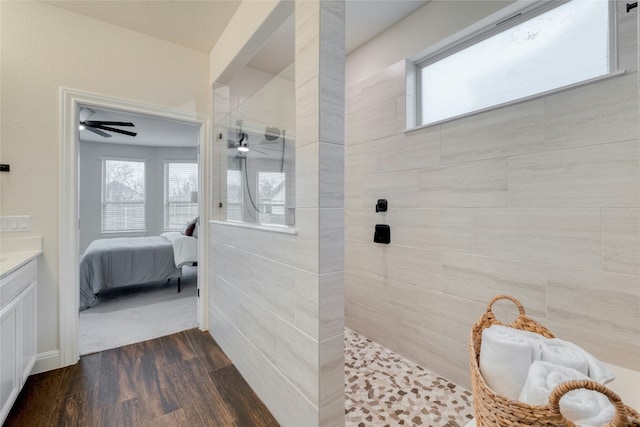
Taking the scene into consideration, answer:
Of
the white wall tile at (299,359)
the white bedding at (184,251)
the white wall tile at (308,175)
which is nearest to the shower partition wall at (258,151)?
the white wall tile at (308,175)

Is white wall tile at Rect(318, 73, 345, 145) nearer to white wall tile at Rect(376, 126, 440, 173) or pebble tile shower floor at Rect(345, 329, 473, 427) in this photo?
white wall tile at Rect(376, 126, 440, 173)

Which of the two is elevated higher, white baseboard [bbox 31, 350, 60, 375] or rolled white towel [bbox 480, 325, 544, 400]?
rolled white towel [bbox 480, 325, 544, 400]

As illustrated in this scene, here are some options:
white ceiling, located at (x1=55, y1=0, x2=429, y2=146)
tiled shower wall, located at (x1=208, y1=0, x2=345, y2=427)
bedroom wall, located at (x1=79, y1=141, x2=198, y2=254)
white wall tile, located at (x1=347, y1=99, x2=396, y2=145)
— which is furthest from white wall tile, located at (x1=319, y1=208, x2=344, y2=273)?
bedroom wall, located at (x1=79, y1=141, x2=198, y2=254)

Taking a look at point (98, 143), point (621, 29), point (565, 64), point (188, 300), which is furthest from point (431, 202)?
point (98, 143)

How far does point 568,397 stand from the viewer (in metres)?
0.54

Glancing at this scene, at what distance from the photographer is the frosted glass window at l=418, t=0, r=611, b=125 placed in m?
1.47

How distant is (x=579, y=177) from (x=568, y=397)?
1.33m

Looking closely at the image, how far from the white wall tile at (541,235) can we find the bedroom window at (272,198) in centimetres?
126

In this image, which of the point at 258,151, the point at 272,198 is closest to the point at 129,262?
the point at 258,151

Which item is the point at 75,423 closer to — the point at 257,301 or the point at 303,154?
the point at 257,301

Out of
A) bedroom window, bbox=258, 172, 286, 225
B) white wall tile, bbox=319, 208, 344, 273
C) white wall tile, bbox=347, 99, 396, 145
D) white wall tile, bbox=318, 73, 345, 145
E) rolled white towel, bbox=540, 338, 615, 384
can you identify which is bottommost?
rolled white towel, bbox=540, 338, 615, 384

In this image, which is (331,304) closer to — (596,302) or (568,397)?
(568,397)

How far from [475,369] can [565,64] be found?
5.85 ft

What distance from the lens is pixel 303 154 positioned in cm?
140
